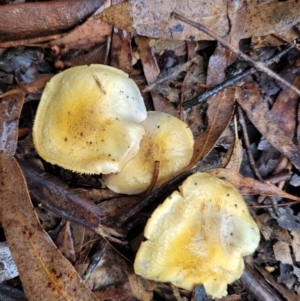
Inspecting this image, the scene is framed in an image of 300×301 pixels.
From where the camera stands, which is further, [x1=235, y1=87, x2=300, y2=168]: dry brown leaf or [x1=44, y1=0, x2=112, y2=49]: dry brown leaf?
[x1=235, y1=87, x2=300, y2=168]: dry brown leaf

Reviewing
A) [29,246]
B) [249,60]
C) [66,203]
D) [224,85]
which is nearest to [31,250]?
[29,246]

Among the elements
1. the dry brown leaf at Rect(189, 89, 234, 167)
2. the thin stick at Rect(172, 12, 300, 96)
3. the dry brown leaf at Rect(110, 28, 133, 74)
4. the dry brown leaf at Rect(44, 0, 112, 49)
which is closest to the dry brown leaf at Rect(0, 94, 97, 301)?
the dry brown leaf at Rect(44, 0, 112, 49)

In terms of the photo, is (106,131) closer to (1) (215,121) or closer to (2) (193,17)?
(1) (215,121)

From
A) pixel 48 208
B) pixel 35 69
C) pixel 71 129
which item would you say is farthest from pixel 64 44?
pixel 48 208

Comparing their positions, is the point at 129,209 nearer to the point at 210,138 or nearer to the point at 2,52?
the point at 210,138

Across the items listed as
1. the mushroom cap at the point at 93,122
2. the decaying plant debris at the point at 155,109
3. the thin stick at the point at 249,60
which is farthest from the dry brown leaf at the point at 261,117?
the mushroom cap at the point at 93,122

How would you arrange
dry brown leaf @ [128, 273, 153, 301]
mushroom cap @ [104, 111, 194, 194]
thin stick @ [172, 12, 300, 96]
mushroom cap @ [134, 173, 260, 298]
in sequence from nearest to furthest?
mushroom cap @ [134, 173, 260, 298] → mushroom cap @ [104, 111, 194, 194] → dry brown leaf @ [128, 273, 153, 301] → thin stick @ [172, 12, 300, 96]

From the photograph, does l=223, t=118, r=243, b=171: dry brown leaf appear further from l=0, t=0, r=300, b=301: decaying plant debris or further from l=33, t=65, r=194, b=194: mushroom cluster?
l=33, t=65, r=194, b=194: mushroom cluster
